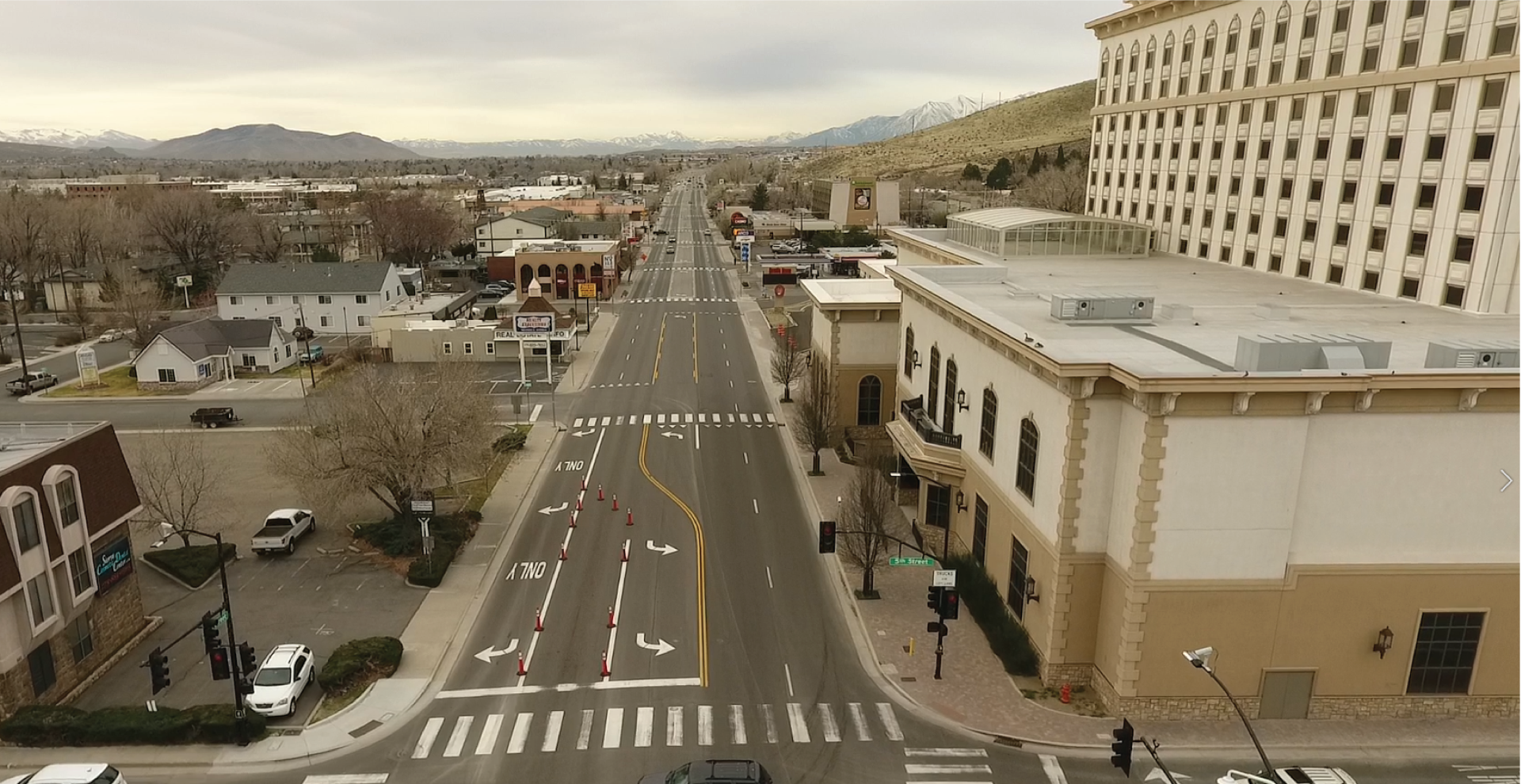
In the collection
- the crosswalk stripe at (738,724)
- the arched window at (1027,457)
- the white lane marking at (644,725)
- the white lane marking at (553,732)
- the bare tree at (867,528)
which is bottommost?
the white lane marking at (553,732)

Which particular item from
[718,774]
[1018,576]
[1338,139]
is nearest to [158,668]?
[718,774]

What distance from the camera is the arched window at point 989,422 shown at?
29.1 metres

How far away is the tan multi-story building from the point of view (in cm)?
3119

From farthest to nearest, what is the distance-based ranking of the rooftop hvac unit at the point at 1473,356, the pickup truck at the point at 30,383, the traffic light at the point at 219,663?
the pickup truck at the point at 30,383, the rooftop hvac unit at the point at 1473,356, the traffic light at the point at 219,663

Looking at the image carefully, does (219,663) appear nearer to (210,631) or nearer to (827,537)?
(210,631)

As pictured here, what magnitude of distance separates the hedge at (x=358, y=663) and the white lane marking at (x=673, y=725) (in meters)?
9.02

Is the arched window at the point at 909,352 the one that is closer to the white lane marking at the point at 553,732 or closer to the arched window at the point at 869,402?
the arched window at the point at 869,402

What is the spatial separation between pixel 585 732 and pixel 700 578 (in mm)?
9742

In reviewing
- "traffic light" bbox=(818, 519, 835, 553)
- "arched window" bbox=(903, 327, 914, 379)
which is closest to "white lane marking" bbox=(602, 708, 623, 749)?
"traffic light" bbox=(818, 519, 835, 553)

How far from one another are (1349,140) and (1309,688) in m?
26.2

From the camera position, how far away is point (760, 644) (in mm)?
27953

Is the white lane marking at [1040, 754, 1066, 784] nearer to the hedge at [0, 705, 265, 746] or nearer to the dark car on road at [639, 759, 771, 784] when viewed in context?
the dark car on road at [639, 759, 771, 784]

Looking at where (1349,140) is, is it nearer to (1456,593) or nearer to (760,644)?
(1456,593)

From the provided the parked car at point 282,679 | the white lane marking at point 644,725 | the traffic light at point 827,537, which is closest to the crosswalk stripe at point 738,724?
the white lane marking at point 644,725
